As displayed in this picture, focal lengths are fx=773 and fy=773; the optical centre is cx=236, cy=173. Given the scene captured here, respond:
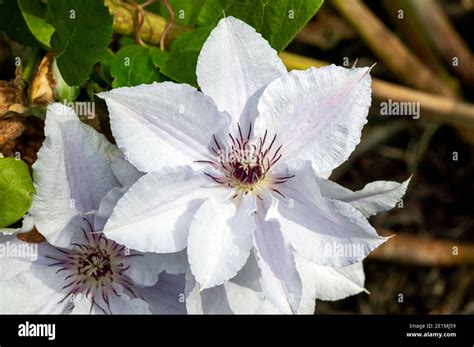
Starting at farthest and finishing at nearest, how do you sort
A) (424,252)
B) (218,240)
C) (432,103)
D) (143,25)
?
(424,252) < (432,103) < (143,25) < (218,240)

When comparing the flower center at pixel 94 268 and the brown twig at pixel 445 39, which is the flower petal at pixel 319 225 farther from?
the brown twig at pixel 445 39

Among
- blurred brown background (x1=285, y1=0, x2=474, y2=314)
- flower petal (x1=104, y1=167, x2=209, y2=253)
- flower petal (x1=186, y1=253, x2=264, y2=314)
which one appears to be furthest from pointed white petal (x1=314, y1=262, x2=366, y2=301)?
blurred brown background (x1=285, y1=0, x2=474, y2=314)

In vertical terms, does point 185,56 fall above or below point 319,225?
above

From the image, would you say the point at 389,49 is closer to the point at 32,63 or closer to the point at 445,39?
the point at 445,39

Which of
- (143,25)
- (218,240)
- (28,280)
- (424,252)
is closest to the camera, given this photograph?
(218,240)

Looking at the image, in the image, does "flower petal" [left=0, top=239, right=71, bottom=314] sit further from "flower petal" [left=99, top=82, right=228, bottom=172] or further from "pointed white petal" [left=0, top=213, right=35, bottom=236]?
"flower petal" [left=99, top=82, right=228, bottom=172]

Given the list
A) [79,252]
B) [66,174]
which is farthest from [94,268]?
[66,174]
